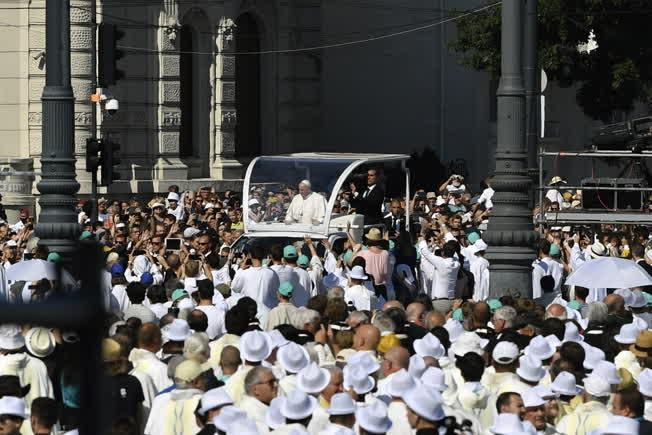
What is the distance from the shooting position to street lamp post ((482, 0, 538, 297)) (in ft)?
47.1

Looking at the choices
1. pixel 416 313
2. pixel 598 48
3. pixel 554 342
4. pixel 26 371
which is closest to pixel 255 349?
pixel 26 371

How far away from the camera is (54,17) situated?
542 inches

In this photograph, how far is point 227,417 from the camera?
6.75 meters

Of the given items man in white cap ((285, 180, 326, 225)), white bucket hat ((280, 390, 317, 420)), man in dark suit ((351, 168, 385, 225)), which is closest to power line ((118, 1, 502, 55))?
man in white cap ((285, 180, 326, 225))

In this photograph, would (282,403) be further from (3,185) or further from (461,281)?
(3,185)

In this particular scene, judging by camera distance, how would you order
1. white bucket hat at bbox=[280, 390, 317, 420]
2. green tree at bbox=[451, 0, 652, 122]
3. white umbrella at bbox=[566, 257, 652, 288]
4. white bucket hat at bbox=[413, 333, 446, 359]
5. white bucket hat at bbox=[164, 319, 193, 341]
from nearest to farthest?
white bucket hat at bbox=[280, 390, 317, 420], white bucket hat at bbox=[413, 333, 446, 359], white bucket hat at bbox=[164, 319, 193, 341], white umbrella at bbox=[566, 257, 652, 288], green tree at bbox=[451, 0, 652, 122]

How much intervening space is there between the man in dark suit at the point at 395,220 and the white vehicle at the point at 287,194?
0.70 ft

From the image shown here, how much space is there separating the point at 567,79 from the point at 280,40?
793 centimetres

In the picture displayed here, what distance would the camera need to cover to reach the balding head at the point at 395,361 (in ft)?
28.5

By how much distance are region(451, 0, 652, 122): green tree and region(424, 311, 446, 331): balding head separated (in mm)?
21797

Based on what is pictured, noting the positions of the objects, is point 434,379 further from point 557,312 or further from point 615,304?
point 615,304

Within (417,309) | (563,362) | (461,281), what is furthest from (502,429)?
(461,281)

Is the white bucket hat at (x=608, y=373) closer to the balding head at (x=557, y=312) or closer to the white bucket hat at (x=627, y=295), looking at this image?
the balding head at (x=557, y=312)

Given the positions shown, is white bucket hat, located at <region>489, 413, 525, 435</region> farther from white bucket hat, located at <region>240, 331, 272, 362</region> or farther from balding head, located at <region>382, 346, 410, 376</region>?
white bucket hat, located at <region>240, 331, 272, 362</region>
